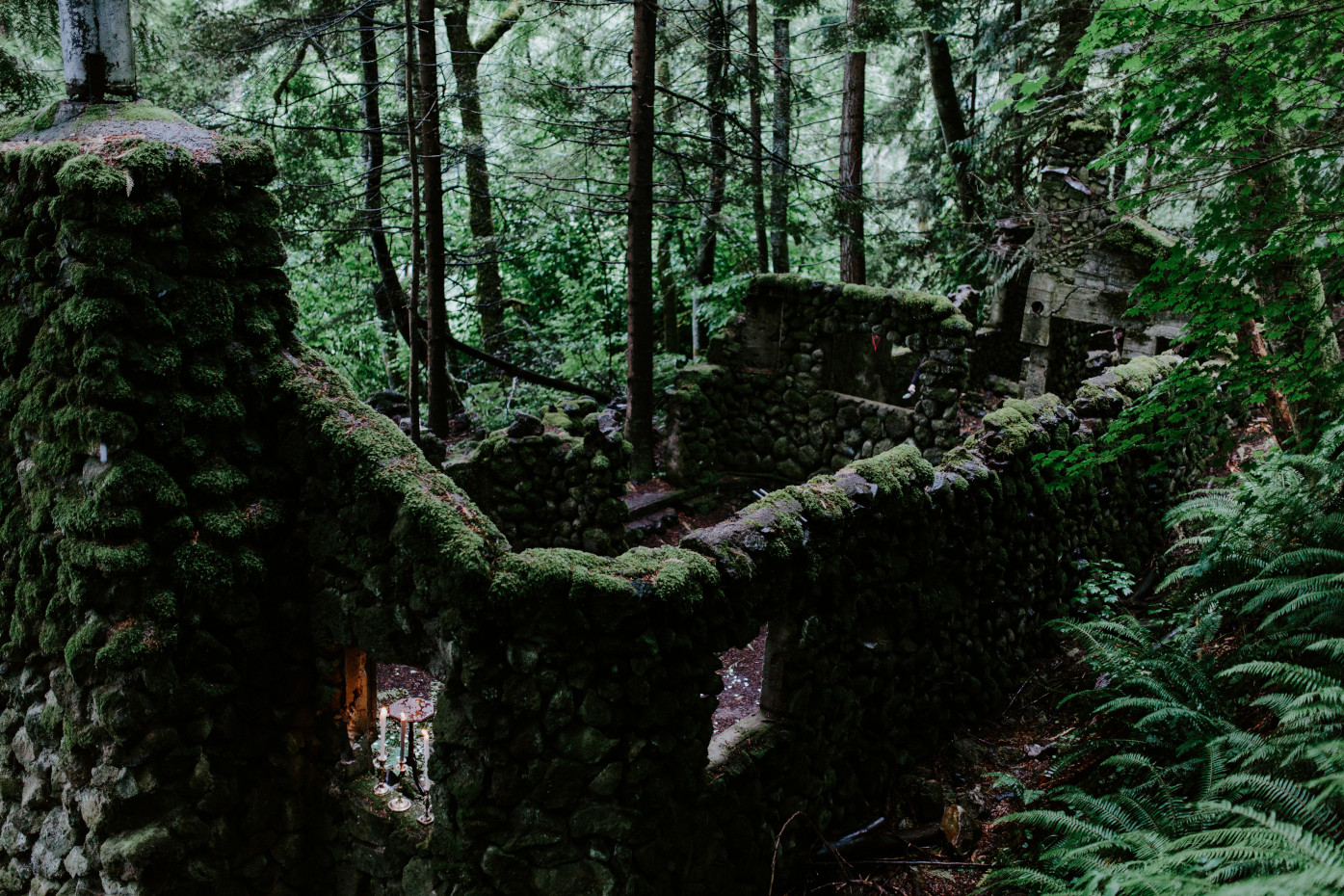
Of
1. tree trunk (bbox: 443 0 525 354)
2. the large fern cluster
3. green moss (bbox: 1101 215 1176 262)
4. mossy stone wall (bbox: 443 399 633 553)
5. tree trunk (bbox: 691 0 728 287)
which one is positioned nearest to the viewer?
the large fern cluster

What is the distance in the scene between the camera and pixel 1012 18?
1265 cm

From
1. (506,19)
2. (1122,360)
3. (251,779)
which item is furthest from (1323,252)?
(506,19)

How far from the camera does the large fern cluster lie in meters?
3.01

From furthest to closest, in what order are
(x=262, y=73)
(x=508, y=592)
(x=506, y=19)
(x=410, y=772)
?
(x=506, y=19)
(x=262, y=73)
(x=410, y=772)
(x=508, y=592)

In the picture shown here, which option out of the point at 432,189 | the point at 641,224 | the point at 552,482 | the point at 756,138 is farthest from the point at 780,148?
the point at 552,482

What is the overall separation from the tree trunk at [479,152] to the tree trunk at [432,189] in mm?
633

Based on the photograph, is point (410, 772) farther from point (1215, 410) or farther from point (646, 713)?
point (1215, 410)

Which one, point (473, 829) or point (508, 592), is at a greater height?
point (508, 592)

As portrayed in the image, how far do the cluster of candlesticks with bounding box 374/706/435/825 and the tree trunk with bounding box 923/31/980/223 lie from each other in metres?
12.1

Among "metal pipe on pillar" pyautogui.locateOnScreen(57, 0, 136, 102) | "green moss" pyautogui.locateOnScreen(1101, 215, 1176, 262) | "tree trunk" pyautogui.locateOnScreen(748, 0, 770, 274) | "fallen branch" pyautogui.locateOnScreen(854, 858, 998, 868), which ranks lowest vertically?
"fallen branch" pyautogui.locateOnScreen(854, 858, 998, 868)

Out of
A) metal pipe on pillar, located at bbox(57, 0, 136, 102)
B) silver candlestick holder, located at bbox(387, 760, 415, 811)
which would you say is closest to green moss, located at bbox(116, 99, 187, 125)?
metal pipe on pillar, located at bbox(57, 0, 136, 102)

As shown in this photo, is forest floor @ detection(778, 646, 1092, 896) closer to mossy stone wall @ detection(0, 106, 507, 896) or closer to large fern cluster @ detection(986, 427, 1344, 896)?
large fern cluster @ detection(986, 427, 1344, 896)

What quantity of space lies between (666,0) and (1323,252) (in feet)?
33.9

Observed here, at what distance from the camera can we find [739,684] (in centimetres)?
709
